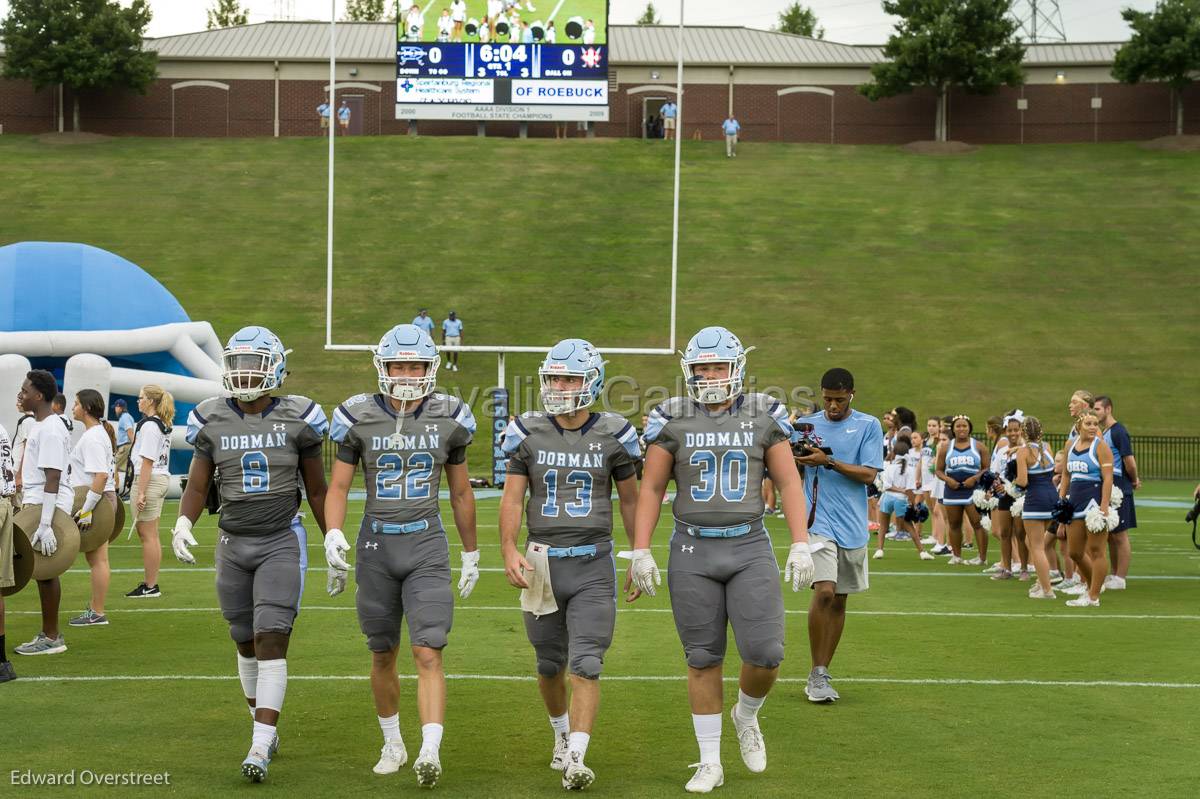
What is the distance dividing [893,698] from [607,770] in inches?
84.1

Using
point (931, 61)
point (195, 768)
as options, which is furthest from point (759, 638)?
point (931, 61)

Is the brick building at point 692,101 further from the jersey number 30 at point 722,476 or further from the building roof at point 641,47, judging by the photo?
the jersey number 30 at point 722,476

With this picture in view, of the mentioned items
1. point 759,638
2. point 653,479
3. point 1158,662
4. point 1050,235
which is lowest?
point 1158,662

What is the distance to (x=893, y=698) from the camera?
24.6ft

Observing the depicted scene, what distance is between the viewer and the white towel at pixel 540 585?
605 centimetres

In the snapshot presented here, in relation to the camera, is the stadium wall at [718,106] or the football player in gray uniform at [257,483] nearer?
the football player in gray uniform at [257,483]

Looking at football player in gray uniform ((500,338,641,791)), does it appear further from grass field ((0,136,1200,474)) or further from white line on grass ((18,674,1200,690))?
grass field ((0,136,1200,474))

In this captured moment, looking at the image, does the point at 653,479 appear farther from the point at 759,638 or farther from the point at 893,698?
the point at 893,698

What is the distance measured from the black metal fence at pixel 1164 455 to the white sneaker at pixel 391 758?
1942 centimetres

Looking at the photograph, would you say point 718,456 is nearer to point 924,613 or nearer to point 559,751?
point 559,751

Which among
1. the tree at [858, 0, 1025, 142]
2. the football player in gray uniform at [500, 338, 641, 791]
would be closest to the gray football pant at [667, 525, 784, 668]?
the football player in gray uniform at [500, 338, 641, 791]

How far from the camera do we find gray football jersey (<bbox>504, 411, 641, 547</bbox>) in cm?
607

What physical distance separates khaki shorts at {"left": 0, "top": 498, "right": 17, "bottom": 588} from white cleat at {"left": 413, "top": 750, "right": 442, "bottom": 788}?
3.59 metres

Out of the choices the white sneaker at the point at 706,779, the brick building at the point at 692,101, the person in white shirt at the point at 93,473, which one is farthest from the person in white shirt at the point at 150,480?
the brick building at the point at 692,101
